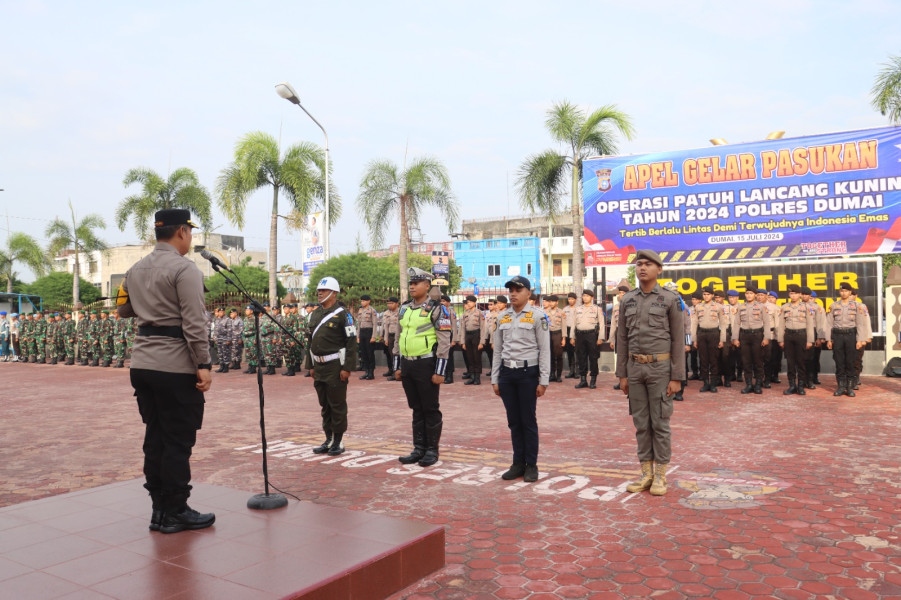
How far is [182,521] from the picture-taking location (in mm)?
4199

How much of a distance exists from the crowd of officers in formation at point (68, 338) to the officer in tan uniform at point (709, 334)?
16.0 metres

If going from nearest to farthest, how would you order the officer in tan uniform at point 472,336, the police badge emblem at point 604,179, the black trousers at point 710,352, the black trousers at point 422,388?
the black trousers at point 422,388 < the black trousers at point 710,352 < the officer in tan uniform at point 472,336 < the police badge emblem at point 604,179

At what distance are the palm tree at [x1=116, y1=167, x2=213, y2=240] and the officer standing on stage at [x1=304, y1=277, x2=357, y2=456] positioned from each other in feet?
73.2

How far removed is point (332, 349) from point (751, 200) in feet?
37.9

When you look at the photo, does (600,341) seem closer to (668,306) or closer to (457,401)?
(457,401)

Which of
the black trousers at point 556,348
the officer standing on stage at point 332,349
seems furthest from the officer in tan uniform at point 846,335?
the officer standing on stage at point 332,349

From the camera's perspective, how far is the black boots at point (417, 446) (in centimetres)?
673

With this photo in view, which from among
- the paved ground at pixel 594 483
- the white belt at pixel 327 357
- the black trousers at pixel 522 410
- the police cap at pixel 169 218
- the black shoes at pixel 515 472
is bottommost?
the paved ground at pixel 594 483

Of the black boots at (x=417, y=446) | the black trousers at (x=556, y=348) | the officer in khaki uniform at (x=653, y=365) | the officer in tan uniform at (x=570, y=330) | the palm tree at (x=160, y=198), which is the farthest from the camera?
the palm tree at (x=160, y=198)

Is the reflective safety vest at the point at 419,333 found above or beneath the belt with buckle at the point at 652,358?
above

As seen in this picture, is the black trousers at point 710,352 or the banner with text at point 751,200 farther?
the banner with text at point 751,200

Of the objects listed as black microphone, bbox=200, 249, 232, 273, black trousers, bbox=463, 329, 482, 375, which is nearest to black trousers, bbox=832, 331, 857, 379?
black trousers, bbox=463, 329, 482, 375

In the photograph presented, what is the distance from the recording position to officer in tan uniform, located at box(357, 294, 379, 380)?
1595 centimetres

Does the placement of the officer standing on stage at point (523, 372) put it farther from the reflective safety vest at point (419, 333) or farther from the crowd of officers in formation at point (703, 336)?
the crowd of officers in formation at point (703, 336)
